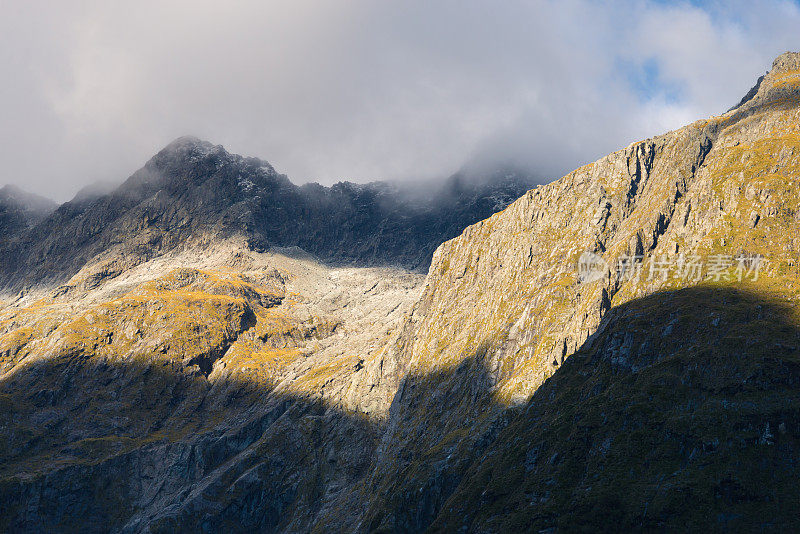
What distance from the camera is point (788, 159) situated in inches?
6934

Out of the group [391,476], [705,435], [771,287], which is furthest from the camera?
[391,476]

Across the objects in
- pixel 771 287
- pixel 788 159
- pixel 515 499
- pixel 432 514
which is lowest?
pixel 432 514

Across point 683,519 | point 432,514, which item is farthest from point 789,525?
point 432,514

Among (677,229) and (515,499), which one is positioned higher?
(677,229)

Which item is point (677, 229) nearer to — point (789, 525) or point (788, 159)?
point (788, 159)

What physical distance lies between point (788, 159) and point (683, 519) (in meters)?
121

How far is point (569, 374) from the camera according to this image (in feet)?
533

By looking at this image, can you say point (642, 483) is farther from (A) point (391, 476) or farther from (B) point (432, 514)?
(A) point (391, 476)

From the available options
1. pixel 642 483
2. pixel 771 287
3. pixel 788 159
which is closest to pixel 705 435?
pixel 642 483

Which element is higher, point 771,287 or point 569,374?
point 771,287

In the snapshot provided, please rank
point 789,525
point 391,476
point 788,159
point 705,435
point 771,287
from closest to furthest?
point 789,525, point 705,435, point 771,287, point 788,159, point 391,476

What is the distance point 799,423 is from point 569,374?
195ft

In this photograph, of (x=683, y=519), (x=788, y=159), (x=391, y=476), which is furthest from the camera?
(x=391, y=476)

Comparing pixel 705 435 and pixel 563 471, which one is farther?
pixel 563 471
